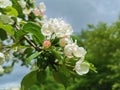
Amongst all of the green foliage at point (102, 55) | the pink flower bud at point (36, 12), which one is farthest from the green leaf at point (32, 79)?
the green foliage at point (102, 55)

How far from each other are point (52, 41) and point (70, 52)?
14cm

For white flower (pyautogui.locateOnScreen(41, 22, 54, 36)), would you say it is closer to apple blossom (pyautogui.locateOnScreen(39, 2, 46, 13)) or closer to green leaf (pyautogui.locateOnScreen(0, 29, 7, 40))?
green leaf (pyautogui.locateOnScreen(0, 29, 7, 40))

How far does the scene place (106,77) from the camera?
80.5 feet

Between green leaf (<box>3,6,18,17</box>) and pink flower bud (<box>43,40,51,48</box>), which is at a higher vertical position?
green leaf (<box>3,6,18,17</box>)

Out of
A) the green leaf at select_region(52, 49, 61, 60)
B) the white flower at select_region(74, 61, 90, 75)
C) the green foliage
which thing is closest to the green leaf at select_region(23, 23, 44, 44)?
the green leaf at select_region(52, 49, 61, 60)

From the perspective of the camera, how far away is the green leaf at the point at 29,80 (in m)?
2.08

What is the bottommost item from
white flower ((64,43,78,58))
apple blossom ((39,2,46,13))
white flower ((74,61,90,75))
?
white flower ((74,61,90,75))

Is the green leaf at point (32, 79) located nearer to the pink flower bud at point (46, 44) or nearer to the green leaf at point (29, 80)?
the green leaf at point (29, 80)

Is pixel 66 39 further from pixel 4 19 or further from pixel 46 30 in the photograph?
pixel 4 19

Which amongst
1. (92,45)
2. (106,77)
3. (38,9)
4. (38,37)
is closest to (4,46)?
(38,37)

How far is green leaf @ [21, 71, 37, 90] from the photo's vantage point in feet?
6.82

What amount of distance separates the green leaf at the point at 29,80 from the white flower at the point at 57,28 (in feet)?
0.74

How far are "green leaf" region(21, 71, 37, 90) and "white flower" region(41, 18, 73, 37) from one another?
226 millimetres

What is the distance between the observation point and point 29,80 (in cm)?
209
